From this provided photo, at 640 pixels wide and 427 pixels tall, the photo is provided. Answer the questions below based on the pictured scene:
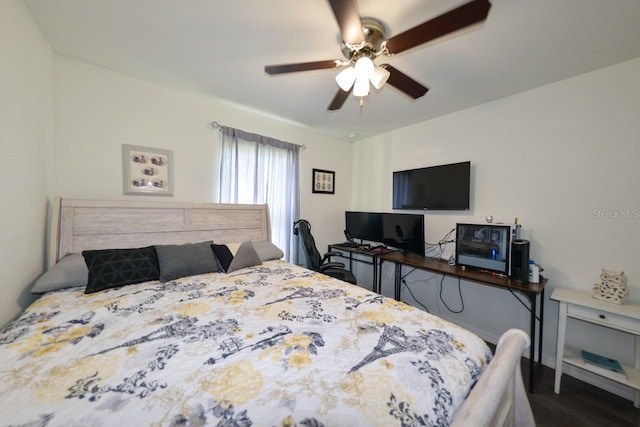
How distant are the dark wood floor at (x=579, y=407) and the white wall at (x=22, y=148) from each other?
11.5ft

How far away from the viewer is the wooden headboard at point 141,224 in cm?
192

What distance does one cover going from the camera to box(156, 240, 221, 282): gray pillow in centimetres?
189

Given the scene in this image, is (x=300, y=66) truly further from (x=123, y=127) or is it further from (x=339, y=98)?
(x=123, y=127)

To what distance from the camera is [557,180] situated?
2.11 metres

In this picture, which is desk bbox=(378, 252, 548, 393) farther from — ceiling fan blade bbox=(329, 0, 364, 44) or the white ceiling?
ceiling fan blade bbox=(329, 0, 364, 44)

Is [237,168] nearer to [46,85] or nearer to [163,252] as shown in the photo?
[163,252]

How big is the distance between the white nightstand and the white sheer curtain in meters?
2.74

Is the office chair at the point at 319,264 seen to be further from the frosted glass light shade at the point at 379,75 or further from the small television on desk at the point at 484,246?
the frosted glass light shade at the point at 379,75

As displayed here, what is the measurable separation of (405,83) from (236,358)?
1907 mm

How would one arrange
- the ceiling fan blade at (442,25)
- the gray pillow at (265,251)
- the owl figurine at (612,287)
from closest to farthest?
the ceiling fan blade at (442,25) → the owl figurine at (612,287) → the gray pillow at (265,251)

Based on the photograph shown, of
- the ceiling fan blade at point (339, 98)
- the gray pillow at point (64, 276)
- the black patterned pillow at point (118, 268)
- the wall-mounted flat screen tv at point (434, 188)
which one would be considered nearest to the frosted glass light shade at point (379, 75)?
the ceiling fan blade at point (339, 98)

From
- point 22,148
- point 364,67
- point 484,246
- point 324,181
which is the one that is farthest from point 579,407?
point 22,148

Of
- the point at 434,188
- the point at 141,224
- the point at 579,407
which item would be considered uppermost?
the point at 434,188

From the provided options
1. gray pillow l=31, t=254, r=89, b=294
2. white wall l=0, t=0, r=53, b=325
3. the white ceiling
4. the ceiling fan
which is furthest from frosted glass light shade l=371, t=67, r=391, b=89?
gray pillow l=31, t=254, r=89, b=294
